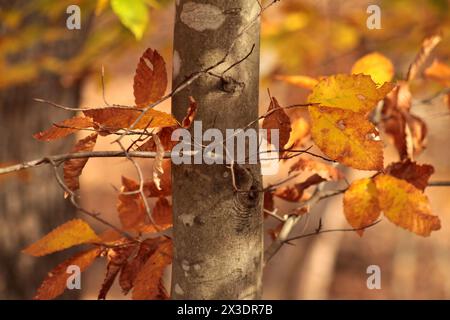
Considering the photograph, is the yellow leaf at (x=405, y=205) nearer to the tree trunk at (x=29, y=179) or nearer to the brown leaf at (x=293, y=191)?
the brown leaf at (x=293, y=191)

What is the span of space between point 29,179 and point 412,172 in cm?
204

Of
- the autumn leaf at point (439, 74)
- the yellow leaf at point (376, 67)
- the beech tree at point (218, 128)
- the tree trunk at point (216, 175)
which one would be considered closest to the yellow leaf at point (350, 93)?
the beech tree at point (218, 128)

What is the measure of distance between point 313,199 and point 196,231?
0.35m

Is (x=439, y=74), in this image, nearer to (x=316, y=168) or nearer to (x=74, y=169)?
(x=316, y=168)

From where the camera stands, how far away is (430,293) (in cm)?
534

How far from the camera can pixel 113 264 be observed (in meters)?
1.15

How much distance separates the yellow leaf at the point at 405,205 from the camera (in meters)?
1.12

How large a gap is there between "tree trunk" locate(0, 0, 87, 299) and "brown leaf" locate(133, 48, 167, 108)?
1.92 m

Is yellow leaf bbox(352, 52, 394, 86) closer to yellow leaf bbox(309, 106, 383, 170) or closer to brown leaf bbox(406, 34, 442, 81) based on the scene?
brown leaf bbox(406, 34, 442, 81)

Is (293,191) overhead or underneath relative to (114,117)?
underneath

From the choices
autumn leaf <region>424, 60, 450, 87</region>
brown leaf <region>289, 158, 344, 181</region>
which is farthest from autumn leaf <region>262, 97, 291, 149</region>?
autumn leaf <region>424, 60, 450, 87</region>

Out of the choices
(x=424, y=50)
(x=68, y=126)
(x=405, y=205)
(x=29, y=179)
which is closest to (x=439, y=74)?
(x=424, y=50)

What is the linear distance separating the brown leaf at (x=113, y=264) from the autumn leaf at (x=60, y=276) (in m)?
0.03
